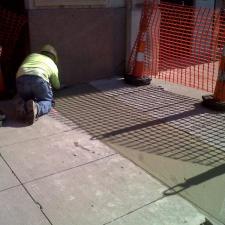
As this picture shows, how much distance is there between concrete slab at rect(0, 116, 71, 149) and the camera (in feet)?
14.9

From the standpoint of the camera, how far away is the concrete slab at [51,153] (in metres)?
3.85

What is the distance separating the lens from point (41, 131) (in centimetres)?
475

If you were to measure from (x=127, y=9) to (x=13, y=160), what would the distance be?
3989 mm

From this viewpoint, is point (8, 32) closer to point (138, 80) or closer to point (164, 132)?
point (138, 80)

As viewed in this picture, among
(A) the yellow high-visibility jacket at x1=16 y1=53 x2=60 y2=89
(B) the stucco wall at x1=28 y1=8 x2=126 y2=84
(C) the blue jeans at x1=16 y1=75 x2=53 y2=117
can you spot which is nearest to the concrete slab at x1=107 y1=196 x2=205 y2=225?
(C) the blue jeans at x1=16 y1=75 x2=53 y2=117

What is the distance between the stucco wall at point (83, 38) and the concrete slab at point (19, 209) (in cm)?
333

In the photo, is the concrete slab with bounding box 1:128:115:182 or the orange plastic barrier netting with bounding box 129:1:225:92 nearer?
the concrete slab with bounding box 1:128:115:182

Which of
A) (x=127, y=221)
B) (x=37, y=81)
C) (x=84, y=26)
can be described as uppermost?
(x=84, y=26)

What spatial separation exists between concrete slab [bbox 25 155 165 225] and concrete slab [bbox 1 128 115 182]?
150mm

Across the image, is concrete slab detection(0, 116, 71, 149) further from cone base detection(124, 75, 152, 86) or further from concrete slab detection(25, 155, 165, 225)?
cone base detection(124, 75, 152, 86)

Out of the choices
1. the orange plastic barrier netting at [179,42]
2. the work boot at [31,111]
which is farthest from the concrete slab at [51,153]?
the orange plastic barrier netting at [179,42]

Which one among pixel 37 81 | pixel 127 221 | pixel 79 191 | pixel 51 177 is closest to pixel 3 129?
pixel 37 81

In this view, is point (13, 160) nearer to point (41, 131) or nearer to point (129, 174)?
point (41, 131)

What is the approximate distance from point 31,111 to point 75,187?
176 cm
